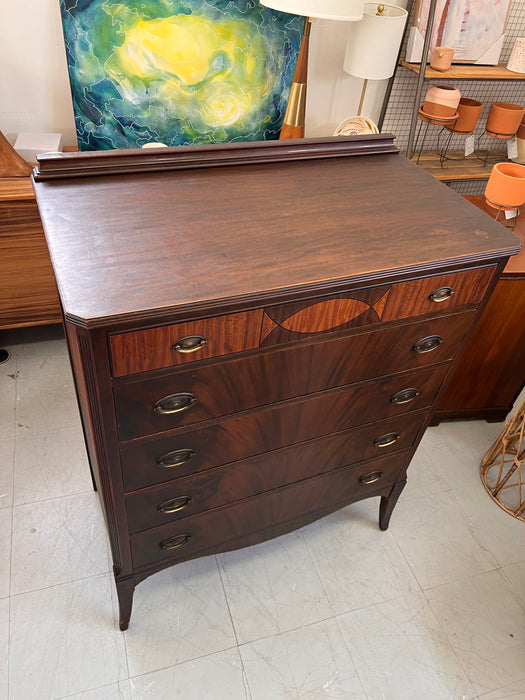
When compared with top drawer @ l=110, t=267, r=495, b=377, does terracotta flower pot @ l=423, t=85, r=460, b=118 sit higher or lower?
higher

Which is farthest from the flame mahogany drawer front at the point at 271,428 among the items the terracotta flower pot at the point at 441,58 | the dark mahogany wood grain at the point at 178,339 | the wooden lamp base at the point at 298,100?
the terracotta flower pot at the point at 441,58

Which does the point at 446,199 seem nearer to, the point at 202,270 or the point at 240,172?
the point at 240,172

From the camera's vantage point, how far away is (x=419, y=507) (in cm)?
188

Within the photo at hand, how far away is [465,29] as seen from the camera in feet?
7.02

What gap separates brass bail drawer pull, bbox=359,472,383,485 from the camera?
1.54 m

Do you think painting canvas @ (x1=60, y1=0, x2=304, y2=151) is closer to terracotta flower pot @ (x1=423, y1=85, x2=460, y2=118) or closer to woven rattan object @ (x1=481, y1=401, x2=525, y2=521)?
terracotta flower pot @ (x1=423, y1=85, x2=460, y2=118)

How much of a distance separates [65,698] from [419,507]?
1.24 m

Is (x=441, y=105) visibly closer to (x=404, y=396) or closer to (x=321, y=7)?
(x=321, y=7)

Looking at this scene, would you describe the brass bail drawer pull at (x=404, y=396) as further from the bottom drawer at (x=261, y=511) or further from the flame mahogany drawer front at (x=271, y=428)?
the bottom drawer at (x=261, y=511)

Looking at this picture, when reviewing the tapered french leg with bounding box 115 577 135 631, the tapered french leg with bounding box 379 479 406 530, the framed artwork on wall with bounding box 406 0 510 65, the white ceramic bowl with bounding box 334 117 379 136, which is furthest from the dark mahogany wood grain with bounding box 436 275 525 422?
the tapered french leg with bounding box 115 577 135 631

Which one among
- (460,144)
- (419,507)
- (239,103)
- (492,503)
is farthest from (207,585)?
(460,144)

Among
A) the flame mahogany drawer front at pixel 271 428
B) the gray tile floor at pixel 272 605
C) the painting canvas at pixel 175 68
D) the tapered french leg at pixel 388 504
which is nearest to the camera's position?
the flame mahogany drawer front at pixel 271 428

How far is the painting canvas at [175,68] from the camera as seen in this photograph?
70.2 inches

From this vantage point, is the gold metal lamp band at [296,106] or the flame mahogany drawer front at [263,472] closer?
the flame mahogany drawer front at [263,472]
